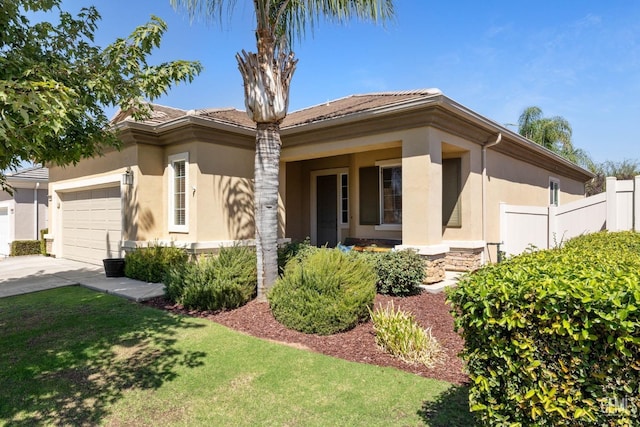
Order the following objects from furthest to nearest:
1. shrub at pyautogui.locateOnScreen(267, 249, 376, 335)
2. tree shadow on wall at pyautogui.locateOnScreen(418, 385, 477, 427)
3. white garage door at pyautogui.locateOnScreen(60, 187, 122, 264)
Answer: white garage door at pyautogui.locateOnScreen(60, 187, 122, 264) < shrub at pyautogui.locateOnScreen(267, 249, 376, 335) < tree shadow on wall at pyautogui.locateOnScreen(418, 385, 477, 427)

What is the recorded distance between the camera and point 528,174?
44.7 ft

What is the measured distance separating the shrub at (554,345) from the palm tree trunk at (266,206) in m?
4.95

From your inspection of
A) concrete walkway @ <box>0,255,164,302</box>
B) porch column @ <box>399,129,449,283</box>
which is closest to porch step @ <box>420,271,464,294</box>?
porch column @ <box>399,129,449,283</box>

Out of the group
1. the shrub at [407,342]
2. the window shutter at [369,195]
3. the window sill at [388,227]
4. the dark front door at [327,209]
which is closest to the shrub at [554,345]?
the shrub at [407,342]

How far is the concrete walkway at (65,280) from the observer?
877cm

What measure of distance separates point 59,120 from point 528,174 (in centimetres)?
1416

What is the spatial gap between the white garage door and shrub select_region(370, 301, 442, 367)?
31.7 ft

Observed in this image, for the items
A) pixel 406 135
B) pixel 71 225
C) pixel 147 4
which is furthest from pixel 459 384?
pixel 71 225

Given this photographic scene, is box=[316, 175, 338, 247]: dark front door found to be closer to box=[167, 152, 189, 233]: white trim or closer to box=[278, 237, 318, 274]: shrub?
box=[278, 237, 318, 274]: shrub

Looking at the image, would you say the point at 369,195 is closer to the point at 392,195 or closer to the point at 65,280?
the point at 392,195

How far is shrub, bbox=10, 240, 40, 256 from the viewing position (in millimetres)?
17266

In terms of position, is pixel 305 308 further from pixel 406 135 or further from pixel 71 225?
pixel 71 225

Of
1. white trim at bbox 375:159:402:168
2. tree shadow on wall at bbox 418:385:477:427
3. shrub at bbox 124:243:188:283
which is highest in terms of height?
white trim at bbox 375:159:402:168

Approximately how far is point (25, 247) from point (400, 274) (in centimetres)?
1806
